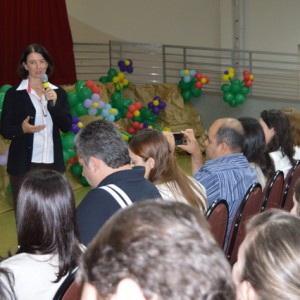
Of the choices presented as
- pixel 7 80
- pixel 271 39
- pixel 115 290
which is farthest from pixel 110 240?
pixel 271 39

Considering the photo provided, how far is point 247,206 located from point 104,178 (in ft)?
3.10

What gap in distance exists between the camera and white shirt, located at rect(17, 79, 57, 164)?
12.2 ft

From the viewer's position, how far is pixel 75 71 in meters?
9.11

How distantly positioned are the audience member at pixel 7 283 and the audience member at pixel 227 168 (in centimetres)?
161

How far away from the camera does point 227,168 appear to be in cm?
328

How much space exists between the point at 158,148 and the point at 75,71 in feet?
21.1

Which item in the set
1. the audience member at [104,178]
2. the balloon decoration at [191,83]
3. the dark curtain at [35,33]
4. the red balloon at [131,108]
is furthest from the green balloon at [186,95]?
the audience member at [104,178]

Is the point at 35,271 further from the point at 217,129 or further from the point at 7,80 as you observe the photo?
the point at 7,80

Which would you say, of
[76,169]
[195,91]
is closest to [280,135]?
[76,169]

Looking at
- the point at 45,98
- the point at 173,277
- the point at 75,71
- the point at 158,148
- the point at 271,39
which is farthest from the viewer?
the point at 271,39

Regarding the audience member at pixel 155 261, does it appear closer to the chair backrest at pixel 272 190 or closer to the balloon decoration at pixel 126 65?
the chair backrest at pixel 272 190

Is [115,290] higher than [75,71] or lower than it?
lower

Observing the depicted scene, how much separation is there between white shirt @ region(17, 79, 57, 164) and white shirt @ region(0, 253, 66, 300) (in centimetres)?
186

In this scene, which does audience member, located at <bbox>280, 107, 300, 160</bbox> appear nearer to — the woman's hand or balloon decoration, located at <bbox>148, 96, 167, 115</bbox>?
the woman's hand
